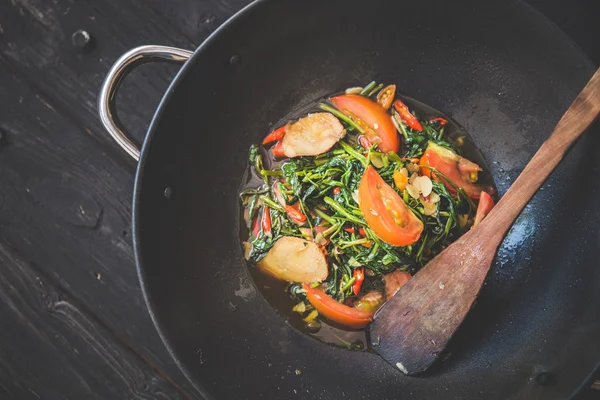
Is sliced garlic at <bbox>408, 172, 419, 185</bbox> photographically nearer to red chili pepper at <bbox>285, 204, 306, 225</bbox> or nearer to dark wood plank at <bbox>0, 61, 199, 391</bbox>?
red chili pepper at <bbox>285, 204, 306, 225</bbox>

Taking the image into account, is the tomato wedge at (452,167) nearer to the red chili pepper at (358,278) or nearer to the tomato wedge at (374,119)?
the tomato wedge at (374,119)

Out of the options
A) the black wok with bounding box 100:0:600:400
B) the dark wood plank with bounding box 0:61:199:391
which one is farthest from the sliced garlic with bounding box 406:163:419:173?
the dark wood plank with bounding box 0:61:199:391

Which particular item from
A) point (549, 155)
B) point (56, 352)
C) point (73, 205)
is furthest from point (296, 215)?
point (56, 352)

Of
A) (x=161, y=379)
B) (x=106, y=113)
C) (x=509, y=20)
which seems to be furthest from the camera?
(x=161, y=379)

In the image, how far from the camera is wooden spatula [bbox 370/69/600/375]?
203 cm

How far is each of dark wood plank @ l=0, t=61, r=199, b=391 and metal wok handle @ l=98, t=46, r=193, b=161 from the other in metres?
0.61

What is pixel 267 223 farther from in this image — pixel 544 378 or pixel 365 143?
pixel 544 378

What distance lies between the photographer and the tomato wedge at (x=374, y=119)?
8.09 feet

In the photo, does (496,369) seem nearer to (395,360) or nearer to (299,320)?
(395,360)

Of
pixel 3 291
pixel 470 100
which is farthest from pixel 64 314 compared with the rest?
pixel 470 100

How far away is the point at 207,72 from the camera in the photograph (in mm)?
2309

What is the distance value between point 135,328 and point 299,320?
909 mm

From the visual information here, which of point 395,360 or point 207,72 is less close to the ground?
point 207,72

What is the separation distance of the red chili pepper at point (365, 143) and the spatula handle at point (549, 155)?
2.10 ft
